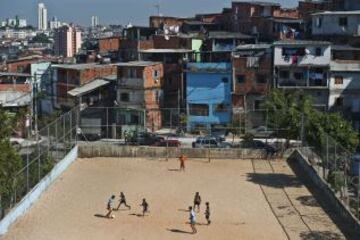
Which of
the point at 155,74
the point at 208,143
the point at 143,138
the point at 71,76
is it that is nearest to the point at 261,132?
the point at 208,143

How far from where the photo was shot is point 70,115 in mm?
31375

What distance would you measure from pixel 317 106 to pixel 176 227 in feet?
75.4

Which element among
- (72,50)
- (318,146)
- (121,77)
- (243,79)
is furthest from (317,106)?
(72,50)

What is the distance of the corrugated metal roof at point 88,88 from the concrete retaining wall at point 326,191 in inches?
686

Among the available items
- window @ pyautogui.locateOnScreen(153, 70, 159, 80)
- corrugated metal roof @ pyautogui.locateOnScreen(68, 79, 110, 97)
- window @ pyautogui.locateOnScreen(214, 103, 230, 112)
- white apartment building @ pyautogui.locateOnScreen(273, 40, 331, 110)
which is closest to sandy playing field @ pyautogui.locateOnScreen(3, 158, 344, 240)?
white apartment building @ pyautogui.locateOnScreen(273, 40, 331, 110)

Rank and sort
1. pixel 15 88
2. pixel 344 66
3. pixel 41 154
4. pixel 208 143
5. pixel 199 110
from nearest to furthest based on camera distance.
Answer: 1. pixel 41 154
2. pixel 208 143
3. pixel 344 66
4. pixel 199 110
5. pixel 15 88

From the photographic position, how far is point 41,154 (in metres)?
26.2

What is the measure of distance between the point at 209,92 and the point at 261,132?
8.73 meters

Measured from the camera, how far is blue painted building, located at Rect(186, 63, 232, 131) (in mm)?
43500

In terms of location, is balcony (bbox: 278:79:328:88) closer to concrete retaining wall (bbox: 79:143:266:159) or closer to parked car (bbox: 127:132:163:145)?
parked car (bbox: 127:132:163:145)

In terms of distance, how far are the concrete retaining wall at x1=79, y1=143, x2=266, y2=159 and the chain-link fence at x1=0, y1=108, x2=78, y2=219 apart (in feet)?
3.19

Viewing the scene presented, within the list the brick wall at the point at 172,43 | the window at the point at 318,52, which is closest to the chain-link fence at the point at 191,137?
the window at the point at 318,52

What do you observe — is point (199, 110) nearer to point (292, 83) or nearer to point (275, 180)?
point (292, 83)

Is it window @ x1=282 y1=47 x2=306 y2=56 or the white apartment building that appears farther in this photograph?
window @ x1=282 y1=47 x2=306 y2=56
